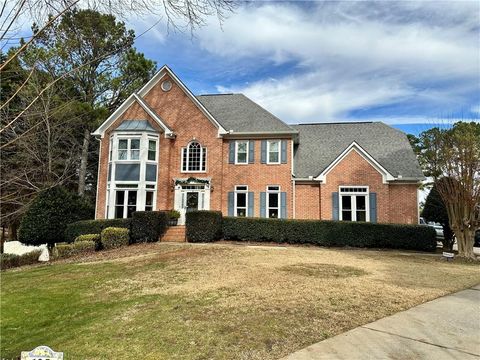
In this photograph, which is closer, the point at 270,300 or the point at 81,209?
the point at 270,300

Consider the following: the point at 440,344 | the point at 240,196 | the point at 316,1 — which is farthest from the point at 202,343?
the point at 240,196

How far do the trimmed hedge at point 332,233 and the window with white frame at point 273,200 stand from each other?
3.04 m

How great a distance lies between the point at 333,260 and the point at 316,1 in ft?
28.4

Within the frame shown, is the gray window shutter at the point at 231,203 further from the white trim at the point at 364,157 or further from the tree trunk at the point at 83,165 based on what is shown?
the tree trunk at the point at 83,165

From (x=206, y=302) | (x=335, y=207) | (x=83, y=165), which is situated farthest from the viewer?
(x=83, y=165)

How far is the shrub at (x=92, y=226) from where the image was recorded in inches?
696

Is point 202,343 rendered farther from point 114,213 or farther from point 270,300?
point 114,213

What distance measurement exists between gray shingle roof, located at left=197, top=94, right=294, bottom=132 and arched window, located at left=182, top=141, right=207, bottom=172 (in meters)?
2.15

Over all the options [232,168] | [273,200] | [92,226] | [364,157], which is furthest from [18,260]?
[364,157]

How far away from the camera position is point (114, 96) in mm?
26891

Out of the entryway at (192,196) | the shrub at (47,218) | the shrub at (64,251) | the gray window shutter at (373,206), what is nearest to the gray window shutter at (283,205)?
the entryway at (192,196)

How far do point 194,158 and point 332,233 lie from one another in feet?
31.8

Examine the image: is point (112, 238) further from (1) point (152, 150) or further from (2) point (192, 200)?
(1) point (152, 150)

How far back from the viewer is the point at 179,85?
2231cm
